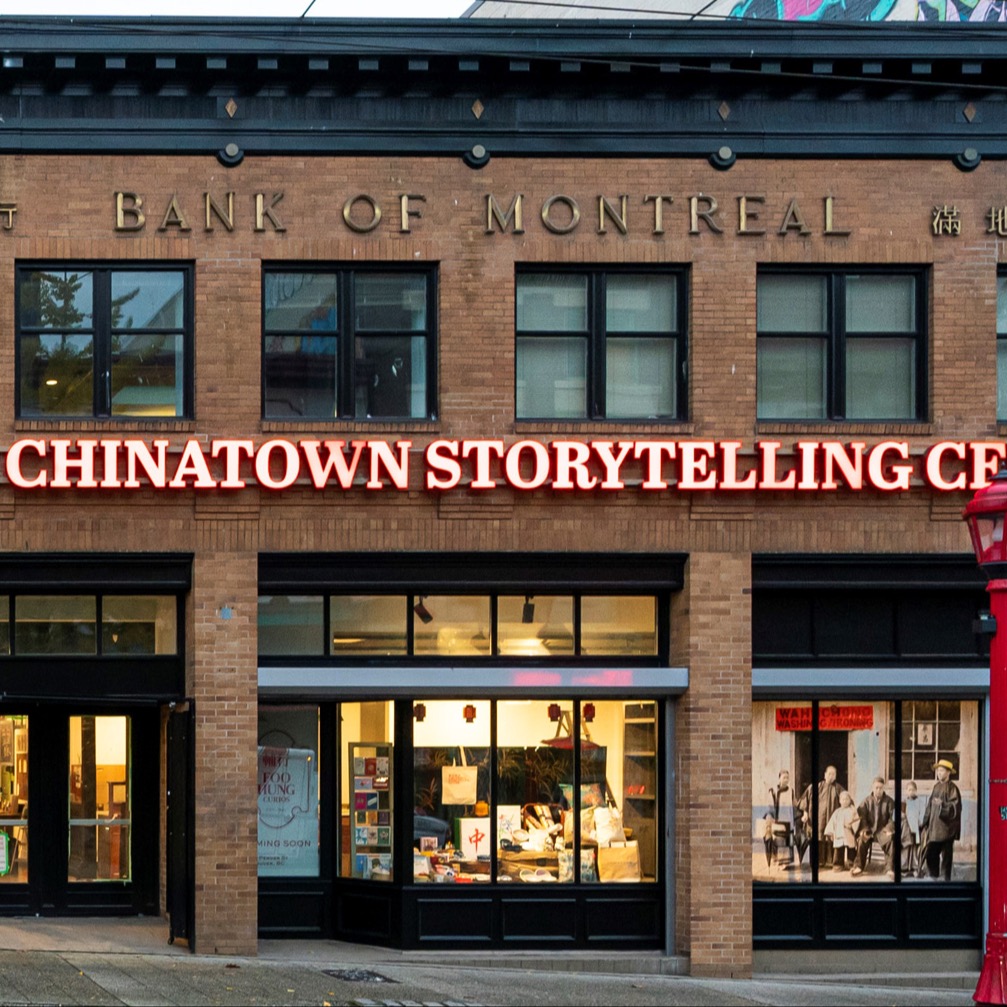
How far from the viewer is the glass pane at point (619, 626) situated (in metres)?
17.7

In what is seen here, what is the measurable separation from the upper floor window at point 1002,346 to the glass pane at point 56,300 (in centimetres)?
948

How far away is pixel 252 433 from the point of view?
55.7 ft

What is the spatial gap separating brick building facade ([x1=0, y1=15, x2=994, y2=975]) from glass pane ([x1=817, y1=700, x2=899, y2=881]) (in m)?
0.05

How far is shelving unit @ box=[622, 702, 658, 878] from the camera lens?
17.7m

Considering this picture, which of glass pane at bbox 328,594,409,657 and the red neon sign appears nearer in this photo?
the red neon sign

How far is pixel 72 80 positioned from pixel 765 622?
356 inches

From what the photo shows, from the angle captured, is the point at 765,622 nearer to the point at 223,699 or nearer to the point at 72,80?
the point at 223,699

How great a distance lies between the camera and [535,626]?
57.8 feet

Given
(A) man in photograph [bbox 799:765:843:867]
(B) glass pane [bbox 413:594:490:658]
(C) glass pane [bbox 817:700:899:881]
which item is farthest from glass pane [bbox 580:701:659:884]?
(C) glass pane [bbox 817:700:899:881]

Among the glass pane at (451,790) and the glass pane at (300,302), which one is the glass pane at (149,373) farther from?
the glass pane at (451,790)

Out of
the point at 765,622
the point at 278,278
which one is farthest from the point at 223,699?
the point at 765,622

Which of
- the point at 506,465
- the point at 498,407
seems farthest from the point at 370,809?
the point at 498,407

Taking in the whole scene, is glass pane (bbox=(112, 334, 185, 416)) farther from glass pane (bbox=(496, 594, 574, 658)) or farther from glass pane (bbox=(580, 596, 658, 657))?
glass pane (bbox=(580, 596, 658, 657))

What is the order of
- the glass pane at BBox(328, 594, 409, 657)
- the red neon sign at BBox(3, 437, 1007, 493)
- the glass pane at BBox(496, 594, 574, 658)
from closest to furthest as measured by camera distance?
the red neon sign at BBox(3, 437, 1007, 493) → the glass pane at BBox(328, 594, 409, 657) → the glass pane at BBox(496, 594, 574, 658)
